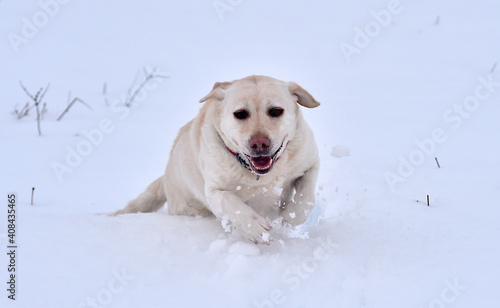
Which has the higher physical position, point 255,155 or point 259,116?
point 259,116

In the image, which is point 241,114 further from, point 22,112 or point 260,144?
point 22,112

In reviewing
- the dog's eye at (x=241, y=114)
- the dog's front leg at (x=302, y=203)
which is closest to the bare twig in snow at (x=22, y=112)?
the dog's eye at (x=241, y=114)

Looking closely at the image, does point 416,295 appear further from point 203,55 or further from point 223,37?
point 223,37

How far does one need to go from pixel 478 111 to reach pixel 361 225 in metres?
3.41

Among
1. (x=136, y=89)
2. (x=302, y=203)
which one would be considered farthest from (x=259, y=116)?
(x=136, y=89)

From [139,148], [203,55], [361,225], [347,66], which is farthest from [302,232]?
[203,55]

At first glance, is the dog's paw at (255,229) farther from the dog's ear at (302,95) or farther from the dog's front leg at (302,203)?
the dog's ear at (302,95)

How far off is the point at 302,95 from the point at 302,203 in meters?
0.78

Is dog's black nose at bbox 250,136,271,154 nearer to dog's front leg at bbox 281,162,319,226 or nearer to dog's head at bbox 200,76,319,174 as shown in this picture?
dog's head at bbox 200,76,319,174

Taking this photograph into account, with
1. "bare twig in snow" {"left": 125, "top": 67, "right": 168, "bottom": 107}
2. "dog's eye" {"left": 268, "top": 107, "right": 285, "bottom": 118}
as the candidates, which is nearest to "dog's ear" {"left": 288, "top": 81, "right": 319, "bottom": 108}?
"dog's eye" {"left": 268, "top": 107, "right": 285, "bottom": 118}

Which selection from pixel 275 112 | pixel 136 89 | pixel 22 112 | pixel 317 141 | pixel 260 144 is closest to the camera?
pixel 260 144

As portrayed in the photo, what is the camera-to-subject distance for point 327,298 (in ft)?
Answer: 8.43

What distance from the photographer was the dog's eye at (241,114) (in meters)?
3.32

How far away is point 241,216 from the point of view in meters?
3.21
